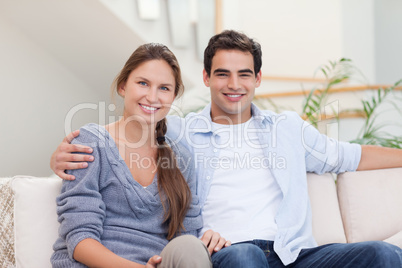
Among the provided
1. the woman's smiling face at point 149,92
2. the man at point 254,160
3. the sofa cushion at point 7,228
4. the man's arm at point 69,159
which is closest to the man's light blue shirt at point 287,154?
the man at point 254,160

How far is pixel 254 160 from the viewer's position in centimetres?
168

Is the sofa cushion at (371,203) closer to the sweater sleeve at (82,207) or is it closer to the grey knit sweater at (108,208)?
the grey knit sweater at (108,208)

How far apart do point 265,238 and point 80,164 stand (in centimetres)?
66

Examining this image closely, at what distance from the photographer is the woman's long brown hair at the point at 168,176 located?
144cm

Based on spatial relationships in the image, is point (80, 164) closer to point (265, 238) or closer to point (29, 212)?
point (29, 212)

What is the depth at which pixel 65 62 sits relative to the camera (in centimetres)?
383

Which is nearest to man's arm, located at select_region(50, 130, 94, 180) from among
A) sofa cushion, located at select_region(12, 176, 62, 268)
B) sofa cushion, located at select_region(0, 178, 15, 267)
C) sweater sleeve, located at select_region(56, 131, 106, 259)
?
sweater sleeve, located at select_region(56, 131, 106, 259)

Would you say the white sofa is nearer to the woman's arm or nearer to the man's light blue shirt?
the man's light blue shirt

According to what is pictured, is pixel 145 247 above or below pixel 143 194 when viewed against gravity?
below

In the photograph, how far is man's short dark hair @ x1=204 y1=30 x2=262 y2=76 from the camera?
1.75 metres

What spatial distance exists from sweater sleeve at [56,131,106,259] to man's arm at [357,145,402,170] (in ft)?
3.44

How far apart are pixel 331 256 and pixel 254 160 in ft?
1.47

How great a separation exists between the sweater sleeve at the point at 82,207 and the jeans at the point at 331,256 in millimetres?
372

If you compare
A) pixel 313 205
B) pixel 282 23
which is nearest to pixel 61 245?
pixel 313 205
